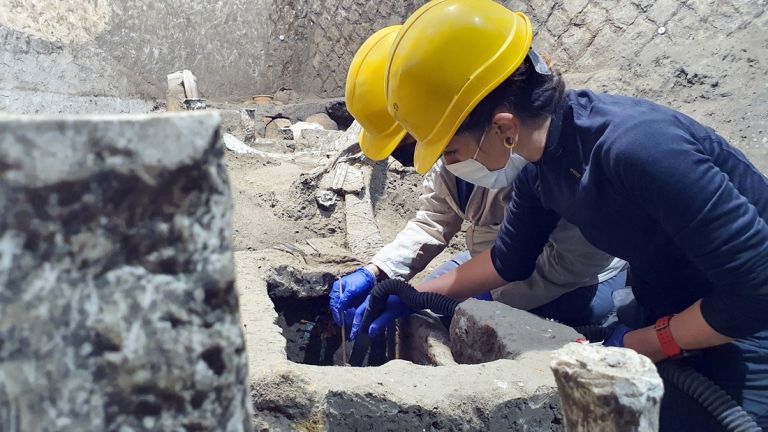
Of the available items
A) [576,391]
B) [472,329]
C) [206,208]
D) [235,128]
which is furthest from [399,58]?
[235,128]

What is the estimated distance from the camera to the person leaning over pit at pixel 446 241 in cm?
269

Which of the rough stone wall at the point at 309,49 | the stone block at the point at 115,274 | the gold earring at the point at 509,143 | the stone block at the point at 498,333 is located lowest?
the rough stone wall at the point at 309,49

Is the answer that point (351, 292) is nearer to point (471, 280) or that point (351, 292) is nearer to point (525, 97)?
point (471, 280)

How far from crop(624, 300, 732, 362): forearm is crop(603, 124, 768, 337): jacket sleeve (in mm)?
115

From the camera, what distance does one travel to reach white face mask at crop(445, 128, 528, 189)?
2.06m

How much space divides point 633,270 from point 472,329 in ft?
1.75

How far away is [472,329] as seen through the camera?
2.27 m

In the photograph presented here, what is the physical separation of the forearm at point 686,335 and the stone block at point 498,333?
19cm

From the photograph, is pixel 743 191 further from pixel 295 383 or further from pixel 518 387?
pixel 295 383

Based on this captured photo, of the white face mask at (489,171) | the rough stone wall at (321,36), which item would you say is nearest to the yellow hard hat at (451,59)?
the white face mask at (489,171)

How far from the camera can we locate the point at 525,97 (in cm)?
190

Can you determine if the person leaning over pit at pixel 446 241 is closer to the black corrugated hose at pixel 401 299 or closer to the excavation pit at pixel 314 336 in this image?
the black corrugated hose at pixel 401 299

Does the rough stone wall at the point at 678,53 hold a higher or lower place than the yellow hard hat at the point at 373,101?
lower

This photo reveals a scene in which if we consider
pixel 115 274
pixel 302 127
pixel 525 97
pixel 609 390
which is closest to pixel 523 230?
pixel 525 97
